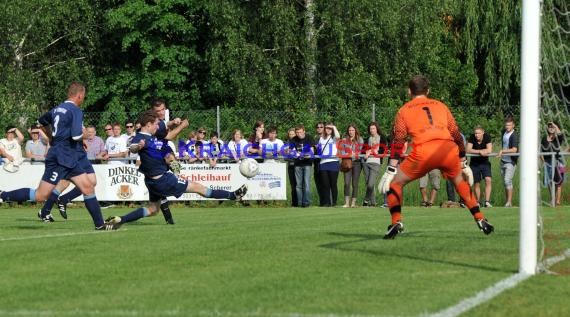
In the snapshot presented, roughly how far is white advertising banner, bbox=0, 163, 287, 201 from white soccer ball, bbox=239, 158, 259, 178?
3.82ft

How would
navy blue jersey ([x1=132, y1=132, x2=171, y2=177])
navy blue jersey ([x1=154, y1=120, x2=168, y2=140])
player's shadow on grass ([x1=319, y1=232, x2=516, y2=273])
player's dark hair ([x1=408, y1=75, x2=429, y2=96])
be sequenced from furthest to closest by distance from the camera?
navy blue jersey ([x1=154, y1=120, x2=168, y2=140]) < navy blue jersey ([x1=132, y1=132, x2=171, y2=177]) < player's dark hair ([x1=408, y1=75, x2=429, y2=96]) < player's shadow on grass ([x1=319, y1=232, x2=516, y2=273])

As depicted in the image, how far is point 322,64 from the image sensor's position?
139 feet

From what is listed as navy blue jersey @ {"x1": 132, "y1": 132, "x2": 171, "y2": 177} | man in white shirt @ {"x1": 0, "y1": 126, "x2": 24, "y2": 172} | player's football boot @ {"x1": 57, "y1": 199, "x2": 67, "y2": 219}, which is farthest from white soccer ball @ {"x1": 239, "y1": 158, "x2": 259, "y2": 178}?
navy blue jersey @ {"x1": 132, "y1": 132, "x2": 171, "y2": 177}

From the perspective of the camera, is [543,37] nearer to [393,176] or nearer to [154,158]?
[393,176]

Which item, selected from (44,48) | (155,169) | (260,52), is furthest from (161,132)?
(44,48)

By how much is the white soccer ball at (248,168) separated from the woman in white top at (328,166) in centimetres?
162

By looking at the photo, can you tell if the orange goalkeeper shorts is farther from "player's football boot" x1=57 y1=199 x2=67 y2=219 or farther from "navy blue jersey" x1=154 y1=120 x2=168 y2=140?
"player's football boot" x1=57 y1=199 x2=67 y2=219

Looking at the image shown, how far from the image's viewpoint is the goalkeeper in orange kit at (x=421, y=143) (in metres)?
12.0

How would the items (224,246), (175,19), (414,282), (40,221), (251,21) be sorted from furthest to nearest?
1. (175,19)
2. (251,21)
3. (40,221)
4. (224,246)
5. (414,282)

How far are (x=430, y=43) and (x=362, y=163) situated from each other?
17.9 meters

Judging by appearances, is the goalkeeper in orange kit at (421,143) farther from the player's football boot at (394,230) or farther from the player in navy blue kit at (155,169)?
the player in navy blue kit at (155,169)

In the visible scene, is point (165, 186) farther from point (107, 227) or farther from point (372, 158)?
point (372, 158)

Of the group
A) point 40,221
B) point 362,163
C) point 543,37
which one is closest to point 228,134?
point 362,163

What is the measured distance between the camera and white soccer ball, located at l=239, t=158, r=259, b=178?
23.9 metres
